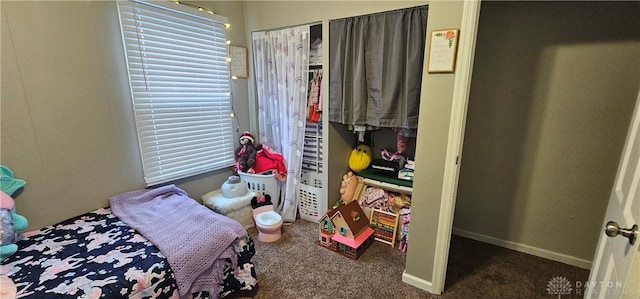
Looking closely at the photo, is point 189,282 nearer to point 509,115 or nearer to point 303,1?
point 303,1

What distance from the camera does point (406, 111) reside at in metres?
1.95

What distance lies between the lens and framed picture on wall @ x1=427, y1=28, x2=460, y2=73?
4.45 feet

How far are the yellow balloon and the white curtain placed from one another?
51 cm

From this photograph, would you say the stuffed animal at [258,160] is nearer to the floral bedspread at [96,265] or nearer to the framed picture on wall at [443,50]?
the floral bedspread at [96,265]

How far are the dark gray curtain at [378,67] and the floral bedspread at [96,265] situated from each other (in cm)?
131

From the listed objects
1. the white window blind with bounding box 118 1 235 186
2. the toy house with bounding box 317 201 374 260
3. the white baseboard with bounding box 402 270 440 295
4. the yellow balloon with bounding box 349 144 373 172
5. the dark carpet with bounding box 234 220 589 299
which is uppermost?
the white window blind with bounding box 118 1 235 186

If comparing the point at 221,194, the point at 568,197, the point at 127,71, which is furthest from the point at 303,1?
the point at 568,197

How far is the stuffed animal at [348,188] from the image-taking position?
2503 mm

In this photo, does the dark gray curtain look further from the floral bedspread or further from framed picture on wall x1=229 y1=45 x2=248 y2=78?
the floral bedspread

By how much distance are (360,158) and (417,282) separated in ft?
3.74

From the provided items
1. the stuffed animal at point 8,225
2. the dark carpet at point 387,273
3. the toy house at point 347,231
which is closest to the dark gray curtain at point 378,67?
the toy house at point 347,231

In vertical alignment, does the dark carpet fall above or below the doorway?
below

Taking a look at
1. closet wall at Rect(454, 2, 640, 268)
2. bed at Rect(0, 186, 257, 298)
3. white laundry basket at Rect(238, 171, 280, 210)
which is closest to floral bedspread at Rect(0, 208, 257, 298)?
bed at Rect(0, 186, 257, 298)

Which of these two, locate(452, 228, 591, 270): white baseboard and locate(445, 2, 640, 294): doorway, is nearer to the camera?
locate(445, 2, 640, 294): doorway
